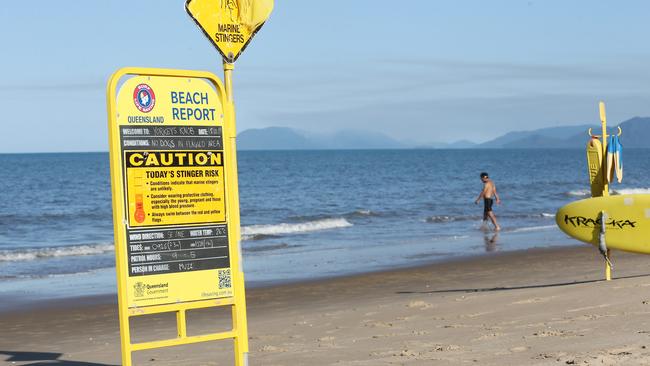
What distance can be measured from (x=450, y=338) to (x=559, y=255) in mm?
11075

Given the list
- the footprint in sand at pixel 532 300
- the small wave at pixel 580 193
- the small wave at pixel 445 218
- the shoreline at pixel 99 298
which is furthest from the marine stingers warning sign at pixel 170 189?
the small wave at pixel 580 193

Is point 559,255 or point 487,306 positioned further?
point 559,255

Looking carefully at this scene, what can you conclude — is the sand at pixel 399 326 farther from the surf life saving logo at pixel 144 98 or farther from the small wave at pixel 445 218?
the small wave at pixel 445 218

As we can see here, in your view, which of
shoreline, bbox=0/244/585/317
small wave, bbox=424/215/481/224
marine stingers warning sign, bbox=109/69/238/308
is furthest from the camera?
small wave, bbox=424/215/481/224

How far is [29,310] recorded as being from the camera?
13.5m

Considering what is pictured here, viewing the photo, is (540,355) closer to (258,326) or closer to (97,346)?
(258,326)

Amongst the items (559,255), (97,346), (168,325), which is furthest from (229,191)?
(559,255)

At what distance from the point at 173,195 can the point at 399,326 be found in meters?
3.45

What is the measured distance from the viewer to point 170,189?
6.06 m

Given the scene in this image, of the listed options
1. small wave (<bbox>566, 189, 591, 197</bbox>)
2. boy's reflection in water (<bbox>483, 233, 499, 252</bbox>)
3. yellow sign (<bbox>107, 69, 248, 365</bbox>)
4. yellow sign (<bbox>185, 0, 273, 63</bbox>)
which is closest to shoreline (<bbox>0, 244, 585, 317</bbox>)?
boy's reflection in water (<bbox>483, 233, 499, 252</bbox>)

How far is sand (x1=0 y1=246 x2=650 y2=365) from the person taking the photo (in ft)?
22.7

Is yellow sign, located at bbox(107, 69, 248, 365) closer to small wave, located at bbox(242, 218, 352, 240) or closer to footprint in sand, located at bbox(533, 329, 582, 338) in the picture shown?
footprint in sand, located at bbox(533, 329, 582, 338)

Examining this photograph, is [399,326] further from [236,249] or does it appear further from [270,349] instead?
[236,249]

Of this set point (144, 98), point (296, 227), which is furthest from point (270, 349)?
point (296, 227)
